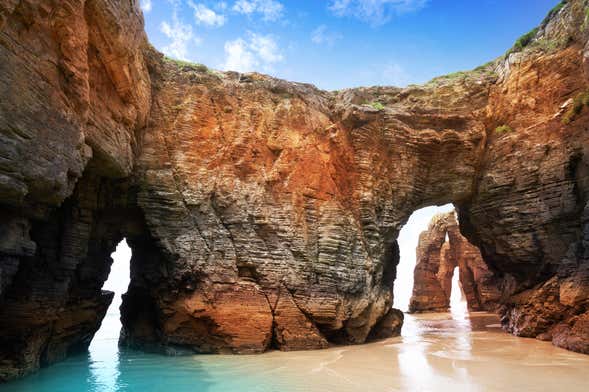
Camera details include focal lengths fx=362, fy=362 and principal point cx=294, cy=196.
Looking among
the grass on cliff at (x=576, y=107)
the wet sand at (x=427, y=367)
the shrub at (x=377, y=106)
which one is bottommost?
the wet sand at (x=427, y=367)

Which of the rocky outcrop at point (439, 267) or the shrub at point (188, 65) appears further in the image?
the rocky outcrop at point (439, 267)

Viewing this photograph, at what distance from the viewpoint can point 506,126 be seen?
585 inches

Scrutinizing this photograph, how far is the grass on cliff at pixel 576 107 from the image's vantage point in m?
12.4

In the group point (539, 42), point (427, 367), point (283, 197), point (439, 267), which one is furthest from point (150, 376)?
point (439, 267)

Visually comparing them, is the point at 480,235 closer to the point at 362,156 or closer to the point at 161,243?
the point at 362,156

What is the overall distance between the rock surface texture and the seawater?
3.19 feet

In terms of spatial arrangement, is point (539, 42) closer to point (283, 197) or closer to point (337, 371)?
point (283, 197)

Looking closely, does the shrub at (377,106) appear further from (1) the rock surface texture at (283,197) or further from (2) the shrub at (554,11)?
(2) the shrub at (554,11)

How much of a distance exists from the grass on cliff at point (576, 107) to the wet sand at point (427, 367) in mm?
7859

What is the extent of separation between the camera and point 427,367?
8.80 metres

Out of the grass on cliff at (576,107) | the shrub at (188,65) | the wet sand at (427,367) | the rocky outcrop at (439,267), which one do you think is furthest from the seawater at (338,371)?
the rocky outcrop at (439,267)

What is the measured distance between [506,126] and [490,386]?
37.3 ft

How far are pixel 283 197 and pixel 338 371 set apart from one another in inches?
253

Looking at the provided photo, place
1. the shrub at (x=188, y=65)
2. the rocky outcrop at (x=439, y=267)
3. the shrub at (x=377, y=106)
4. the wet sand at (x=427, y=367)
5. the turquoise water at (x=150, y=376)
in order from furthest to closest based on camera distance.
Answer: the rocky outcrop at (x=439, y=267) → the shrub at (x=377, y=106) → the shrub at (x=188, y=65) → the turquoise water at (x=150, y=376) → the wet sand at (x=427, y=367)
